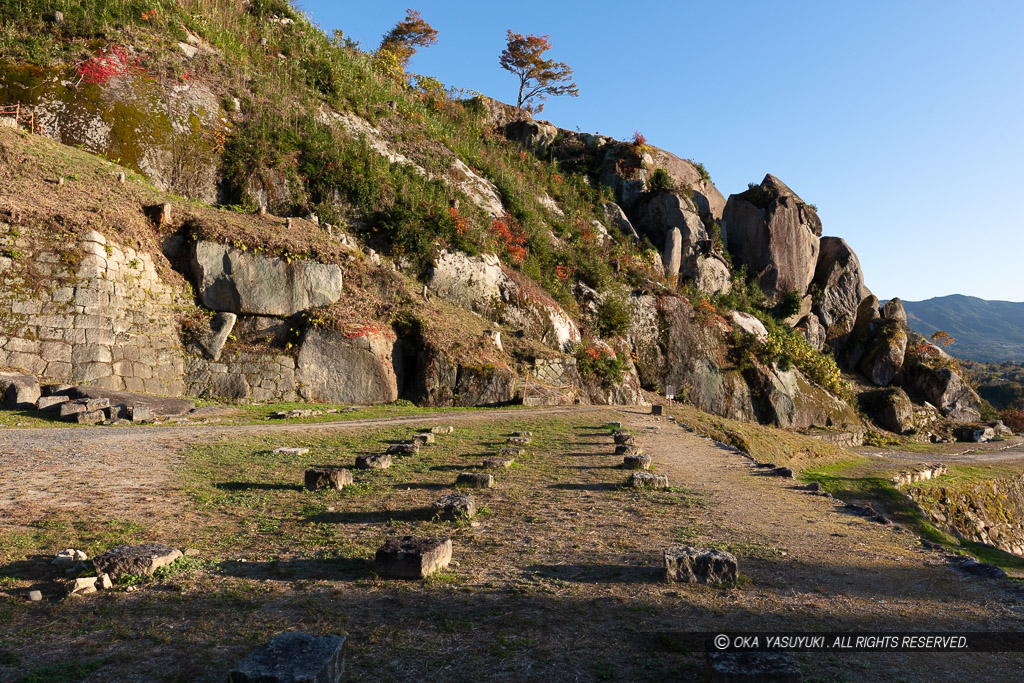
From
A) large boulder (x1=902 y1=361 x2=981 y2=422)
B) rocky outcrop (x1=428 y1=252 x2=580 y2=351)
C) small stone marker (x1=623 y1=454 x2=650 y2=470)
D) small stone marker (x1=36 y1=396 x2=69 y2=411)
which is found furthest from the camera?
large boulder (x1=902 y1=361 x2=981 y2=422)

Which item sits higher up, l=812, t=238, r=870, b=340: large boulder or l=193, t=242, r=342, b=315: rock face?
l=812, t=238, r=870, b=340: large boulder

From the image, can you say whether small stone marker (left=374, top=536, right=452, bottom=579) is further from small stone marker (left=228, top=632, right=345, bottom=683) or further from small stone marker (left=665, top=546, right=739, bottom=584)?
small stone marker (left=665, top=546, right=739, bottom=584)

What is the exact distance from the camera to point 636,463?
383 inches

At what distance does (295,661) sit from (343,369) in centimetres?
1589

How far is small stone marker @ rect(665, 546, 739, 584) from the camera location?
473 centimetres

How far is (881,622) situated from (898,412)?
30328 millimetres

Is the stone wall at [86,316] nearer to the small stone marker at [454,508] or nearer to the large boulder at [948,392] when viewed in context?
the small stone marker at [454,508]

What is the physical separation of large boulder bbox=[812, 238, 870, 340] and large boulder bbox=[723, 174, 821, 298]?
89 cm

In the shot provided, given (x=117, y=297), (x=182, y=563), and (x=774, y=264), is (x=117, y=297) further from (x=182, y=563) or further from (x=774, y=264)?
(x=774, y=264)

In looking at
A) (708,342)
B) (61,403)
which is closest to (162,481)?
(61,403)

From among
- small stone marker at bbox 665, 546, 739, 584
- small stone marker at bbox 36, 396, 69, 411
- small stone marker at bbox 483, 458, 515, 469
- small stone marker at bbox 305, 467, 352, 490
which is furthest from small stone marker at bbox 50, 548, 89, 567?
small stone marker at bbox 36, 396, 69, 411

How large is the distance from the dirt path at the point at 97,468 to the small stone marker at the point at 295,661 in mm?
3551

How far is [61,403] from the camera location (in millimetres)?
12297

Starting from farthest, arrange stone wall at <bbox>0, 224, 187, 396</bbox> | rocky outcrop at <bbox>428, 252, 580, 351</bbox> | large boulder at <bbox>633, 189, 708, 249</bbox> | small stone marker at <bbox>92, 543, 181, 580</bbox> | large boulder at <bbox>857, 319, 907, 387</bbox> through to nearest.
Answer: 1. large boulder at <bbox>633, 189, 708, 249</bbox>
2. large boulder at <bbox>857, 319, 907, 387</bbox>
3. rocky outcrop at <bbox>428, 252, 580, 351</bbox>
4. stone wall at <bbox>0, 224, 187, 396</bbox>
5. small stone marker at <bbox>92, 543, 181, 580</bbox>
